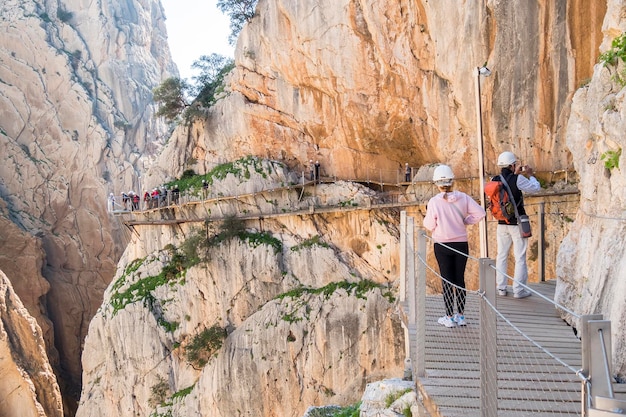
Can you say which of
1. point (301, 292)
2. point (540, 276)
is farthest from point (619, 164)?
point (301, 292)

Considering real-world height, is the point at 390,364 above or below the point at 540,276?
below

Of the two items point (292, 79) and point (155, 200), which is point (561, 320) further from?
point (155, 200)

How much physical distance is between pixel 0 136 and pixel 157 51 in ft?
74.6

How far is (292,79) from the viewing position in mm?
23703

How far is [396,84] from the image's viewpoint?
20.9 m

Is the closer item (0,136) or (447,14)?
(447,14)

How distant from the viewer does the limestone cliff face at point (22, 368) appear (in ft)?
101

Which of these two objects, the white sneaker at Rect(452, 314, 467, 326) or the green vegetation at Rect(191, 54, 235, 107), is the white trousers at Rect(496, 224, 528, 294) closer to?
the white sneaker at Rect(452, 314, 467, 326)

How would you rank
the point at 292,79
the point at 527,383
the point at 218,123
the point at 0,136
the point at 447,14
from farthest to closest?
1. the point at 0,136
2. the point at 218,123
3. the point at 292,79
4. the point at 447,14
5. the point at 527,383

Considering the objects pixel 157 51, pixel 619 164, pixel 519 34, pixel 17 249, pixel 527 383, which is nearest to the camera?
pixel 527 383

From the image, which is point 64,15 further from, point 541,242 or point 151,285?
point 541,242

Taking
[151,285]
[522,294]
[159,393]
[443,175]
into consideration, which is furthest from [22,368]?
[443,175]

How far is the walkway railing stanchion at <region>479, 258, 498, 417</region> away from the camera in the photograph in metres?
3.31

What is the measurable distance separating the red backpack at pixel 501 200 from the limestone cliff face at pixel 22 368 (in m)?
32.4
